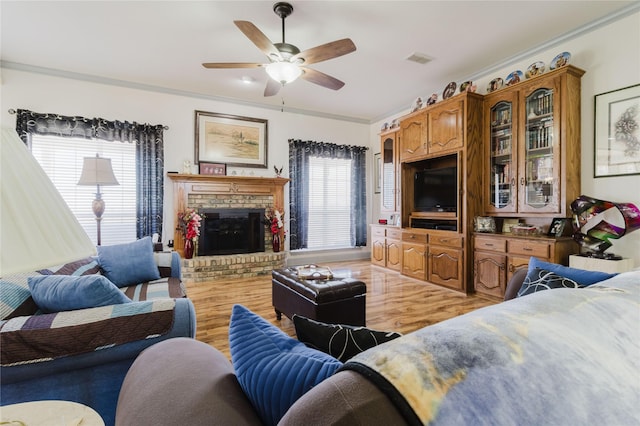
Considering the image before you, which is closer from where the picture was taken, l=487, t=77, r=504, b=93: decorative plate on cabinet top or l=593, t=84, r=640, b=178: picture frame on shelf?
l=593, t=84, r=640, b=178: picture frame on shelf

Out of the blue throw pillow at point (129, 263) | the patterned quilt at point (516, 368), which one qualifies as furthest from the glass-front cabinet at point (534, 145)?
the blue throw pillow at point (129, 263)

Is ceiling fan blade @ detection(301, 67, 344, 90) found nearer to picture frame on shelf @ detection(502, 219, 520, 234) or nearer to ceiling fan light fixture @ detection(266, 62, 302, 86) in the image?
ceiling fan light fixture @ detection(266, 62, 302, 86)

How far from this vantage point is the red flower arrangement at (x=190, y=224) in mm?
4520

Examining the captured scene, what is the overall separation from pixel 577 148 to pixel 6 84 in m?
6.79

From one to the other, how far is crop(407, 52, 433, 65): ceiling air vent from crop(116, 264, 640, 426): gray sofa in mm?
3552

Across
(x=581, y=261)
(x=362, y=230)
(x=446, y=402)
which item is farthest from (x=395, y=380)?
(x=362, y=230)

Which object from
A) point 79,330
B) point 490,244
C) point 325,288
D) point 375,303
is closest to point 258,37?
point 325,288

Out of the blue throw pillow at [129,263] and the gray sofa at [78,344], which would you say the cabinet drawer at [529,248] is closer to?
the gray sofa at [78,344]

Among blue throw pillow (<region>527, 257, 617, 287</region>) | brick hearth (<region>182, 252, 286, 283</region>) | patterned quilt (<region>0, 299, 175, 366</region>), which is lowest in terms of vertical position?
brick hearth (<region>182, 252, 286, 283</region>)

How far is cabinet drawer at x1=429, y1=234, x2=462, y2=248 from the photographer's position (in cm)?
392

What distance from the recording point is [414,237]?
4.56 metres

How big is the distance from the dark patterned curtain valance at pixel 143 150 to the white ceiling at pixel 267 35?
0.65m

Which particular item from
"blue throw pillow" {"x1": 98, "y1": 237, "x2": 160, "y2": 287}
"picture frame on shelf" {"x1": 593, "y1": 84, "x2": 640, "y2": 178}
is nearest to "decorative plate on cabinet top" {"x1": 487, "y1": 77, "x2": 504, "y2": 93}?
"picture frame on shelf" {"x1": 593, "y1": 84, "x2": 640, "y2": 178}

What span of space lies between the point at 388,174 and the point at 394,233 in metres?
1.16
